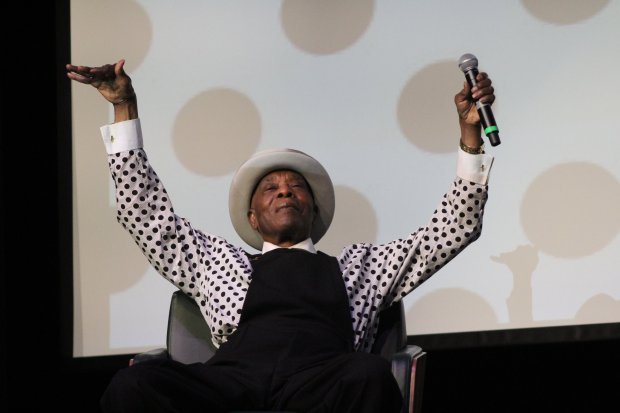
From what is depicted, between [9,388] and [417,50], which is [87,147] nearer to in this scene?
[9,388]

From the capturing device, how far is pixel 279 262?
92.4 inches

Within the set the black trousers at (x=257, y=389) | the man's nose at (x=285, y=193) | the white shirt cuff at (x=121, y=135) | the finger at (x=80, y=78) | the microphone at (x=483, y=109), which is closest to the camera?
the black trousers at (x=257, y=389)

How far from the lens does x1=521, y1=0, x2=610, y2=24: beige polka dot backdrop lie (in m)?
3.06

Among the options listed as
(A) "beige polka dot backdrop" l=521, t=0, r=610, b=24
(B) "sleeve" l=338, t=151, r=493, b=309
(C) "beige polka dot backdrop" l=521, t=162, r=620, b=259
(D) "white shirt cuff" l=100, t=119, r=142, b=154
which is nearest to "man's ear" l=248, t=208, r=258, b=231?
(B) "sleeve" l=338, t=151, r=493, b=309

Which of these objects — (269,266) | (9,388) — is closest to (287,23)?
(269,266)

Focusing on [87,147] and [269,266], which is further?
[87,147]

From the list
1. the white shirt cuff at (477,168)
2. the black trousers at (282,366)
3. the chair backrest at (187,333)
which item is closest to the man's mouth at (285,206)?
the black trousers at (282,366)

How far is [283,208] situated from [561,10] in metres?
1.23

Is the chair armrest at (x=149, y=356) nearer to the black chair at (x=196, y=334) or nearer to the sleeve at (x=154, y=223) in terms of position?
the black chair at (x=196, y=334)

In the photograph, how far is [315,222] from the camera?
102 inches

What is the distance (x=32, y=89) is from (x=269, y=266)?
3.65 feet

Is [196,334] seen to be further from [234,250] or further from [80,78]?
[80,78]

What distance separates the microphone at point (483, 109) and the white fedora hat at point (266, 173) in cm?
51

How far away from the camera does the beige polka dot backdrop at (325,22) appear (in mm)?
3061
